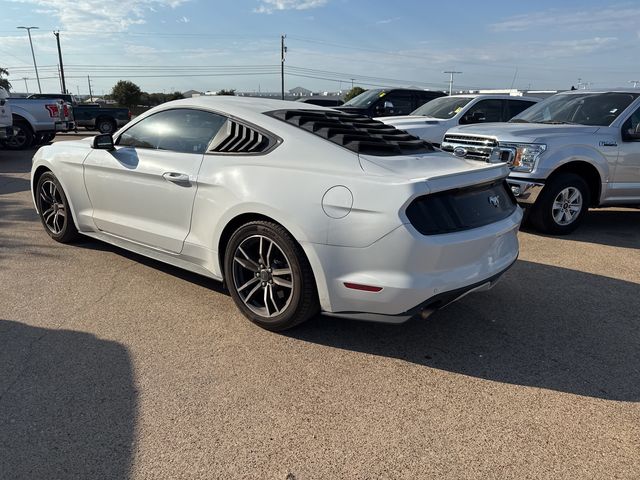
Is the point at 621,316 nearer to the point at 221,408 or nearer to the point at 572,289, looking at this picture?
the point at 572,289

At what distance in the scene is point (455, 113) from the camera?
33.0ft

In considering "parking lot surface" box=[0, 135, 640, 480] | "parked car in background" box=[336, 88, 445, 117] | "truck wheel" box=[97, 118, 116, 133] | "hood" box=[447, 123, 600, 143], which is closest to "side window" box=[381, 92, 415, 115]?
"parked car in background" box=[336, 88, 445, 117]

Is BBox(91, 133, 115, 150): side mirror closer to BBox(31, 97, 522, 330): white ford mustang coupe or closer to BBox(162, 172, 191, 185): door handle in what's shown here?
BBox(31, 97, 522, 330): white ford mustang coupe

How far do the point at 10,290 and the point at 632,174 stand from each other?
7076 millimetres

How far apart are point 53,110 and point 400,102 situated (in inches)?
391

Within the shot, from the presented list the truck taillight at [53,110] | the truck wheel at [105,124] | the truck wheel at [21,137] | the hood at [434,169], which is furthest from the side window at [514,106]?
the truck wheel at [105,124]

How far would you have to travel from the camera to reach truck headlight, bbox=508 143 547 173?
5922 millimetres

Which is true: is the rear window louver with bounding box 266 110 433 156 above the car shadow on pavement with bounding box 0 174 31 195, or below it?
above

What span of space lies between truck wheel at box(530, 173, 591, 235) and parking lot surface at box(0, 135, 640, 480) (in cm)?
178

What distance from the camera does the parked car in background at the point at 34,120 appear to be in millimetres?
13719

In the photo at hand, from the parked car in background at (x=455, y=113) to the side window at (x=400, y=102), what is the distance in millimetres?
1911

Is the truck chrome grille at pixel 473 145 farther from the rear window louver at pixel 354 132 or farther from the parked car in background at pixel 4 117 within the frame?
the parked car in background at pixel 4 117

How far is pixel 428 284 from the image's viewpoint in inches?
112

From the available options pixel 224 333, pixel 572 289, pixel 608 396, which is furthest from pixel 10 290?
pixel 572 289
